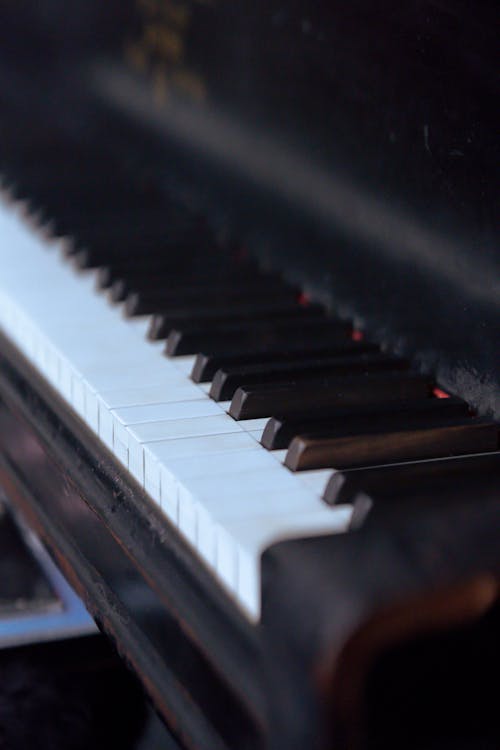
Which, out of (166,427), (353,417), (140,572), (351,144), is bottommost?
(140,572)

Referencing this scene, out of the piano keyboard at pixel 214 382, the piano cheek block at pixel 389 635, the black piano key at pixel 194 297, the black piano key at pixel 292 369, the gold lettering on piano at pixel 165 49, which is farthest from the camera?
Answer: the gold lettering on piano at pixel 165 49

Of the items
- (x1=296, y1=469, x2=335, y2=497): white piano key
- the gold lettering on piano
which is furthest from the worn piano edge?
the gold lettering on piano

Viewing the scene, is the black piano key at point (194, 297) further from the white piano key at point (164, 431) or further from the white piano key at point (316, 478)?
the white piano key at point (316, 478)

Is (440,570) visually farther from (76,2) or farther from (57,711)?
(76,2)

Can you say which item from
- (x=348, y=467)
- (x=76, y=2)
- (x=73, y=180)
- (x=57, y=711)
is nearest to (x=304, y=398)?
(x=348, y=467)

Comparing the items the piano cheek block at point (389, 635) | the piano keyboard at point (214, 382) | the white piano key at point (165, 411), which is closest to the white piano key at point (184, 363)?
the piano keyboard at point (214, 382)

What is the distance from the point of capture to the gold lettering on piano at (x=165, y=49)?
6.27 feet

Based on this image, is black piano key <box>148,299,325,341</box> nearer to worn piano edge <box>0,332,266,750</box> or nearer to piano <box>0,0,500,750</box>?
piano <box>0,0,500,750</box>

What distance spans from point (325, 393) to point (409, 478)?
23 cm

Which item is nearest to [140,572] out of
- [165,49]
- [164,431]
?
[164,431]

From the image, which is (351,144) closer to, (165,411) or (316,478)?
(165,411)

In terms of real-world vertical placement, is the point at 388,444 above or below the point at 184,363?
above

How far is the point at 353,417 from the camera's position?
1.16 meters

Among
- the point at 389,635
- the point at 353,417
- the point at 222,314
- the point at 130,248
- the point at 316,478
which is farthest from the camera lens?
the point at 130,248
